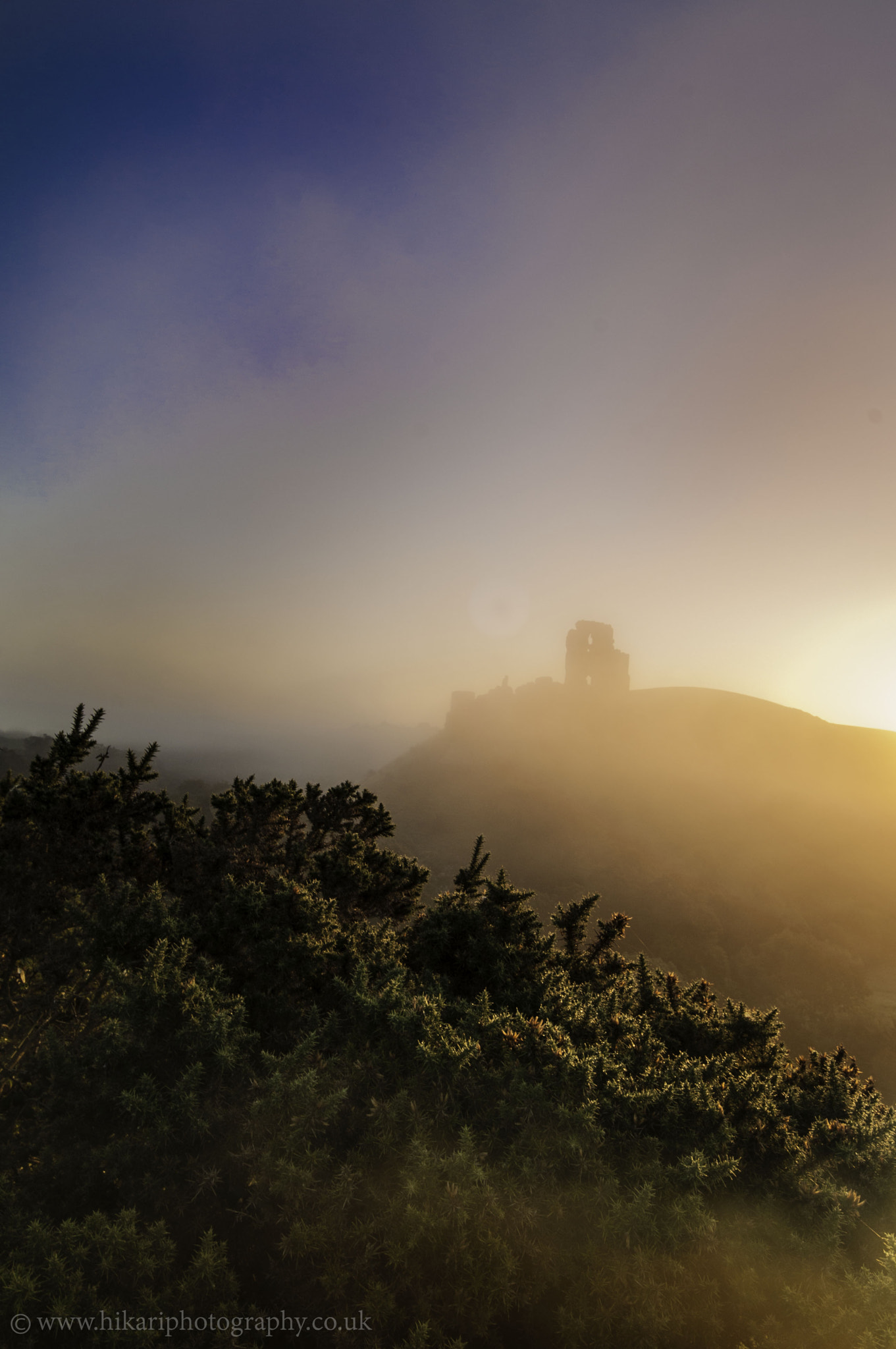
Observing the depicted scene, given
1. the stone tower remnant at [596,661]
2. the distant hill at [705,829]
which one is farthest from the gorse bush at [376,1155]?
the stone tower remnant at [596,661]

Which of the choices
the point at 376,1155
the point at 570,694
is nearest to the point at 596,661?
the point at 570,694

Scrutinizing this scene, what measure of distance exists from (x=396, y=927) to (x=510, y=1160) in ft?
50.7

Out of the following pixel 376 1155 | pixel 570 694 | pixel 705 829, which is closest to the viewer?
pixel 376 1155

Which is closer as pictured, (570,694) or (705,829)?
(705,829)

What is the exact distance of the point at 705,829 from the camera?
78.6 meters

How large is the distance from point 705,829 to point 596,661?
67.9m

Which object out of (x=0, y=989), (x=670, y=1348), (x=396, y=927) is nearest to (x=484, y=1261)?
(x=670, y=1348)

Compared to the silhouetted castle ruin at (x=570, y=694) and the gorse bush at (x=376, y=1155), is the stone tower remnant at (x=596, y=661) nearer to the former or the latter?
the silhouetted castle ruin at (x=570, y=694)

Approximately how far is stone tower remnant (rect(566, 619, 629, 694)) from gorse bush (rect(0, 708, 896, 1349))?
12834 cm

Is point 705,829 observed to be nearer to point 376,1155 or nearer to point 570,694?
point 570,694

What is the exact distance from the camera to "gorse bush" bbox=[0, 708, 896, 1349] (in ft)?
21.7

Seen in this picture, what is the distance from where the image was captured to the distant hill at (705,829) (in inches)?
1925

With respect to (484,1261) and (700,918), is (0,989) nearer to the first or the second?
(484,1261)

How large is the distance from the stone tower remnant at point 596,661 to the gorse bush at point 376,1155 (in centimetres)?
12834
